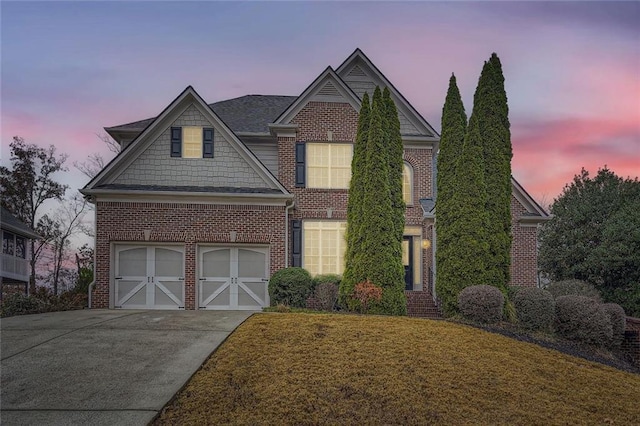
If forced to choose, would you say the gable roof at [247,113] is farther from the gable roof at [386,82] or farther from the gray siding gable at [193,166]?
the gable roof at [386,82]

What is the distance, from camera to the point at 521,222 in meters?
21.1

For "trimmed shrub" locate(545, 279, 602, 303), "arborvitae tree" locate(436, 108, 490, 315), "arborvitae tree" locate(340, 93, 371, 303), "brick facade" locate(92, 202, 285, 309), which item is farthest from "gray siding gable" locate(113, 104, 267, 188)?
"trimmed shrub" locate(545, 279, 602, 303)

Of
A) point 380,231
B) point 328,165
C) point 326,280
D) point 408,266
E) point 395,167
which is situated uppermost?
point 328,165

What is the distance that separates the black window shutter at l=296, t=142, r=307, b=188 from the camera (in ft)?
64.8

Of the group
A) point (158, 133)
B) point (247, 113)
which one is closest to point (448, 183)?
point (158, 133)

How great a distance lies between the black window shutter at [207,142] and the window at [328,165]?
3.62 m

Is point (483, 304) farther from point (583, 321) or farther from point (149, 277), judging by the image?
point (149, 277)

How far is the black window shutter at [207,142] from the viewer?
18.1 metres

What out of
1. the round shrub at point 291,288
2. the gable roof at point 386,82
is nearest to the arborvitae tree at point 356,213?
the round shrub at point 291,288

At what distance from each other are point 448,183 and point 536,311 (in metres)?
4.25

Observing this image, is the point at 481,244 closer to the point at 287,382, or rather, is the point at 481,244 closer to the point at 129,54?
the point at 287,382

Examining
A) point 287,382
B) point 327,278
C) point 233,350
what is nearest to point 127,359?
point 233,350

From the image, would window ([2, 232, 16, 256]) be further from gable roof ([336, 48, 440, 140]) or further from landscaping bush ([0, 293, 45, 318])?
gable roof ([336, 48, 440, 140])

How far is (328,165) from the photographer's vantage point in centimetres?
2002
